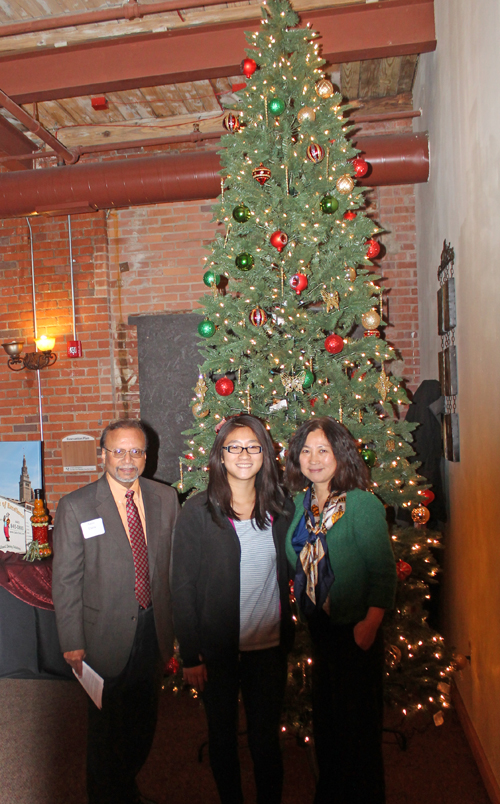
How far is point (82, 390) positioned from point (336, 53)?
3528 millimetres

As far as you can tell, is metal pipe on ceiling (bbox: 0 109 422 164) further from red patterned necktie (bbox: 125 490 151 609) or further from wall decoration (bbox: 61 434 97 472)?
red patterned necktie (bbox: 125 490 151 609)

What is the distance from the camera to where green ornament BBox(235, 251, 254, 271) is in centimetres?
279

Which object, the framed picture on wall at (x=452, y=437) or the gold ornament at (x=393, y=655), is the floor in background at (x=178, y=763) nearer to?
the gold ornament at (x=393, y=655)

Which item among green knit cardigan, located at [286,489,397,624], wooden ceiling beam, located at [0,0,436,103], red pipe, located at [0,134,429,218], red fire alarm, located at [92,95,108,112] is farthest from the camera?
red fire alarm, located at [92,95,108,112]

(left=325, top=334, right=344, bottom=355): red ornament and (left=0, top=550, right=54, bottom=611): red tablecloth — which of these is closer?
(left=325, top=334, right=344, bottom=355): red ornament

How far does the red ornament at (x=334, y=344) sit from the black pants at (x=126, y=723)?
1.48m

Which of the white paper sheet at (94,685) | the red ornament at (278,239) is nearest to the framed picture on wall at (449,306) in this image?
the red ornament at (278,239)

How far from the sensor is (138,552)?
2270 mm

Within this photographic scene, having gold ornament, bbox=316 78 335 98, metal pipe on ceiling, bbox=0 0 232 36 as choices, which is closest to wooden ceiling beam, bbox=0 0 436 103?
metal pipe on ceiling, bbox=0 0 232 36

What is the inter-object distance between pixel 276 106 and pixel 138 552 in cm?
229

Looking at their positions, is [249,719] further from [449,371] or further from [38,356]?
[38,356]

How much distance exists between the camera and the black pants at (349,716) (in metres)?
1.93

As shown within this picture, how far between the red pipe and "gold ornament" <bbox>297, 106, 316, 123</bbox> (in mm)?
1428

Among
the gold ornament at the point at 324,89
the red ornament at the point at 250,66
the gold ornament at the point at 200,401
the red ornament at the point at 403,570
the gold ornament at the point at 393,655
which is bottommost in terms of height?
Answer: the gold ornament at the point at 393,655
